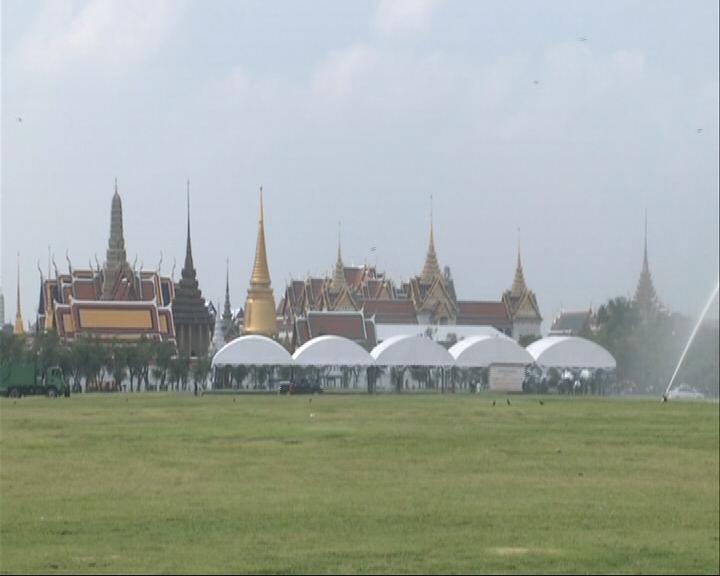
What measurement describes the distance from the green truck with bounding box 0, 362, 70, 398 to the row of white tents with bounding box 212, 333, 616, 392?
1049cm

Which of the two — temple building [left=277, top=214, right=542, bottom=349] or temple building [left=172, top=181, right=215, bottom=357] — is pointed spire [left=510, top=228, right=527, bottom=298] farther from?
temple building [left=172, top=181, right=215, bottom=357]

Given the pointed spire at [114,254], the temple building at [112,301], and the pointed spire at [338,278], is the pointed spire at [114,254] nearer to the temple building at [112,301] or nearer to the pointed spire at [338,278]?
the temple building at [112,301]

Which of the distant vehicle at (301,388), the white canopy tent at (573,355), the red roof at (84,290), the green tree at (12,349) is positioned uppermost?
the red roof at (84,290)

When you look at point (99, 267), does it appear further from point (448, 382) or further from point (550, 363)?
point (550, 363)

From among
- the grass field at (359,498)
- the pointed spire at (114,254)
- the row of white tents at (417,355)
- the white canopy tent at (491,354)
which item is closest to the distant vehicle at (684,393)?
the row of white tents at (417,355)

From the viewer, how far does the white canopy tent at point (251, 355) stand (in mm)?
71688

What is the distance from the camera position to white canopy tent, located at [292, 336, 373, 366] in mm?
72312

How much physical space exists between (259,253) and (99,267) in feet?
37.5

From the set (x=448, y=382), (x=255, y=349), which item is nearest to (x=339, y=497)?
(x=255, y=349)

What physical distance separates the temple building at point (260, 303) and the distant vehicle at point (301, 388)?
117 ft

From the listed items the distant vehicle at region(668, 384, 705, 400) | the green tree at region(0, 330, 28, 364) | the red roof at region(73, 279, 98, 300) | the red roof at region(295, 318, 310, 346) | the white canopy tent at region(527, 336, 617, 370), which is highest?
the red roof at region(73, 279, 98, 300)

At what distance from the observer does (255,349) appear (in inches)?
2844

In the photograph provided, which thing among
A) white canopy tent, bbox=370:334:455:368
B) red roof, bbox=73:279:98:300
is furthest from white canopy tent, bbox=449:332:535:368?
red roof, bbox=73:279:98:300

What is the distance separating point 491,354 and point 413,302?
53.5 metres
